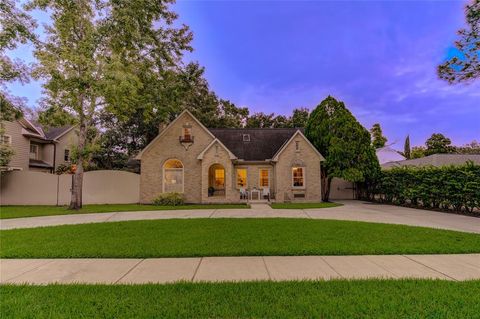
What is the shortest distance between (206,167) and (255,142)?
5.48 m

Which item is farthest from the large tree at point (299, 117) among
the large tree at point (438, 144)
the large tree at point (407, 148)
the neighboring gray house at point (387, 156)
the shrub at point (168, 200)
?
the shrub at point (168, 200)

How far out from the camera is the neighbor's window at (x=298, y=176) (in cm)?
1880

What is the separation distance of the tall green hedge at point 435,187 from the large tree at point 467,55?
4834 mm

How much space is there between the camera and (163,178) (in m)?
18.4

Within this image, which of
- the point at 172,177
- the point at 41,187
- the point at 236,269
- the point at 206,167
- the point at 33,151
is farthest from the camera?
the point at 33,151

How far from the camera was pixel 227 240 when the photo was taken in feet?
22.5

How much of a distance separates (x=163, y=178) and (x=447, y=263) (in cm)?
1662

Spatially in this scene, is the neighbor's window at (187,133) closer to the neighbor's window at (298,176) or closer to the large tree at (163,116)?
the large tree at (163,116)

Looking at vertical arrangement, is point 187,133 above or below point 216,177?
above

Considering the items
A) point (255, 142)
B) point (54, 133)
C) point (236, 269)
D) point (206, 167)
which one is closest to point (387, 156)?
point (255, 142)

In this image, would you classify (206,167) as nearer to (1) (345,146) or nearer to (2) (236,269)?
(1) (345,146)

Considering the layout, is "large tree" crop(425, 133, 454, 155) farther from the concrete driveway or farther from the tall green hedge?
the concrete driveway

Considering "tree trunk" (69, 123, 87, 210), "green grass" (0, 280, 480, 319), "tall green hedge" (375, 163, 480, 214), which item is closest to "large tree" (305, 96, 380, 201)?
"tall green hedge" (375, 163, 480, 214)

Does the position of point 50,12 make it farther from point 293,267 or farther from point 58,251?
point 293,267
